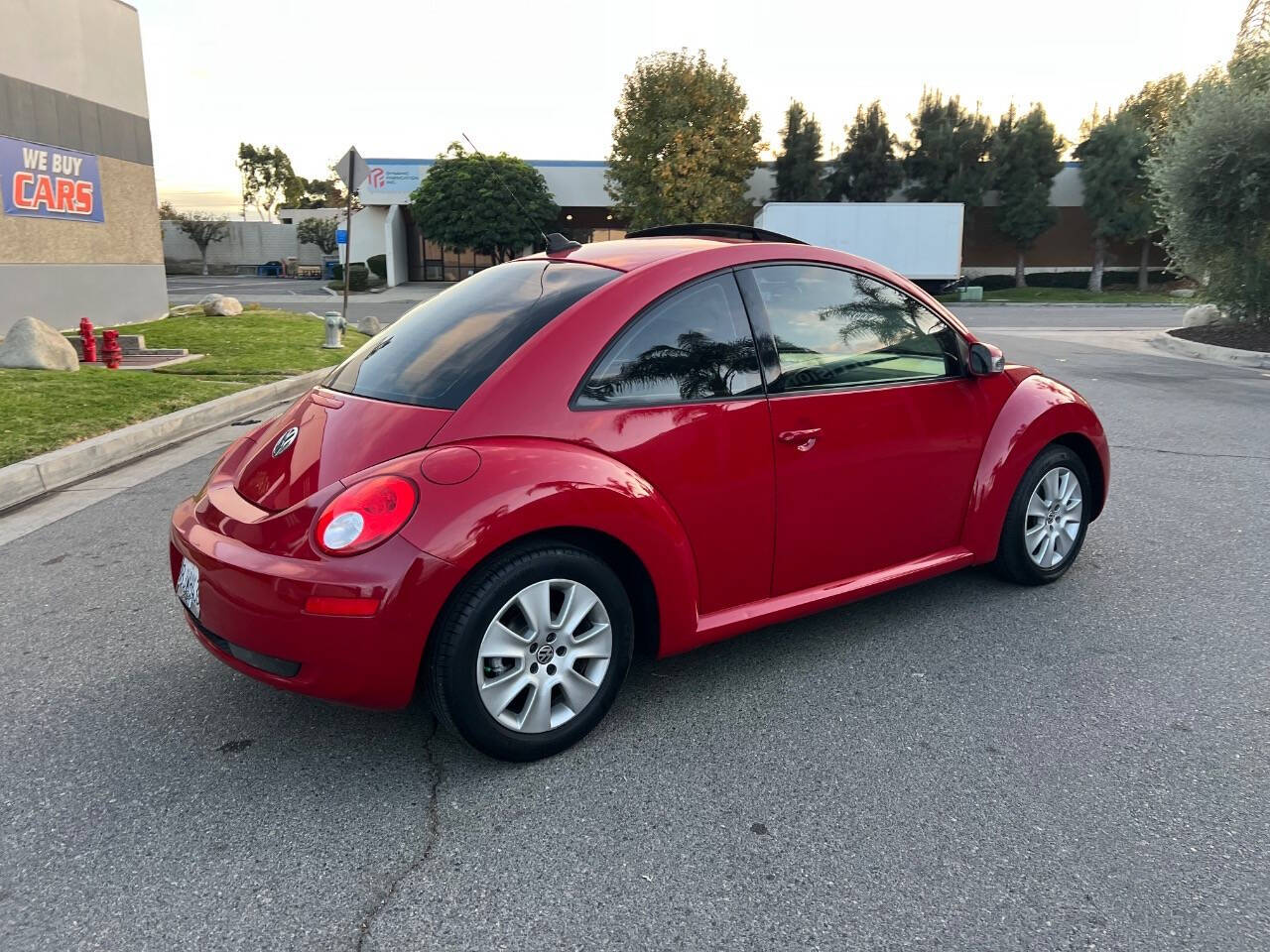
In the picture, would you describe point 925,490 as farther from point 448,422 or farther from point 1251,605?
point 448,422

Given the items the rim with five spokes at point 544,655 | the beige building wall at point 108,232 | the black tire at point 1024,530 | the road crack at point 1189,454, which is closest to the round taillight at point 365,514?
the rim with five spokes at point 544,655

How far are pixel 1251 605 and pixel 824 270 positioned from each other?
8.41ft

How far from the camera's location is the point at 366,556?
2.51 m

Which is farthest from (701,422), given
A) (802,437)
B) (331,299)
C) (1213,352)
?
(331,299)

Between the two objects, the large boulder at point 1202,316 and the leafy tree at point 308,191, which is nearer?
the large boulder at point 1202,316

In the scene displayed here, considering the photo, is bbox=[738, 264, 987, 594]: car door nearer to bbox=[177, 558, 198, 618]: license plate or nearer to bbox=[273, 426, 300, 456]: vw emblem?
bbox=[273, 426, 300, 456]: vw emblem

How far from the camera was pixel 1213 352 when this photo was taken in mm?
14414

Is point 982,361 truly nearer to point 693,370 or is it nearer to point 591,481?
point 693,370

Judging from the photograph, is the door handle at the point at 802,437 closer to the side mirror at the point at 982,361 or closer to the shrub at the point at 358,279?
the side mirror at the point at 982,361

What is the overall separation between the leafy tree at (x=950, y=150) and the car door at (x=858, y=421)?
39.9 meters

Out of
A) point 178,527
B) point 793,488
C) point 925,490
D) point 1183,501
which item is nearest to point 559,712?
point 793,488

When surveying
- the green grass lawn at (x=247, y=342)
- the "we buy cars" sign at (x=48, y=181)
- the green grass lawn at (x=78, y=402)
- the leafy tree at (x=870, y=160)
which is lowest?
the green grass lawn at (x=78, y=402)

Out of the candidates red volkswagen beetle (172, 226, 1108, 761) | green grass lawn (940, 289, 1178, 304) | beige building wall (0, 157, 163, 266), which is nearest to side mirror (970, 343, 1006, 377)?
red volkswagen beetle (172, 226, 1108, 761)

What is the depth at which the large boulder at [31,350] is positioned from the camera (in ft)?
33.0
